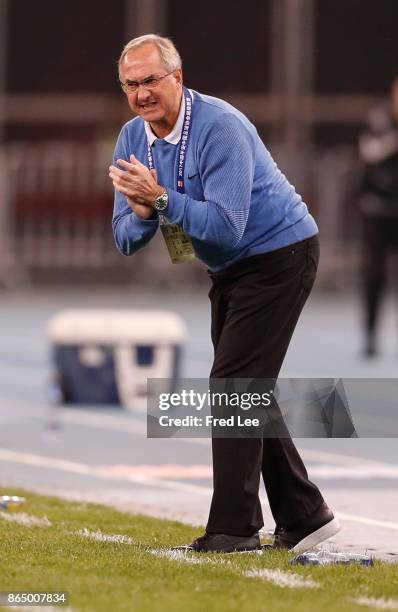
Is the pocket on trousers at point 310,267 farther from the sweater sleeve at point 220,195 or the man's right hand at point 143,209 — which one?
the man's right hand at point 143,209

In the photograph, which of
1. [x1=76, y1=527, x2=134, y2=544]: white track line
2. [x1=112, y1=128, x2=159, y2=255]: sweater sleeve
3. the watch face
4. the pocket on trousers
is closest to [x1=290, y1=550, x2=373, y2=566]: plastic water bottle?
[x1=76, y1=527, x2=134, y2=544]: white track line

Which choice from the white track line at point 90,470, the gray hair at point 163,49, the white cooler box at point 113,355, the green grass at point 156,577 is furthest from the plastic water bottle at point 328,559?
the white cooler box at point 113,355

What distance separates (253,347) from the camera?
22.9 ft

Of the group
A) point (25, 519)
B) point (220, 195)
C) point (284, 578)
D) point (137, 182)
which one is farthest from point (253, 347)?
point (25, 519)

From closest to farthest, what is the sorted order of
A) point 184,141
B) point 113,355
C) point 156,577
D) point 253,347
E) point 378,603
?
point 378,603, point 156,577, point 184,141, point 253,347, point 113,355

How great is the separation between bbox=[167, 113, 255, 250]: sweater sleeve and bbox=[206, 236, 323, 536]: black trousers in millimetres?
318

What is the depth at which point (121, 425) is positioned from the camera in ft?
40.5

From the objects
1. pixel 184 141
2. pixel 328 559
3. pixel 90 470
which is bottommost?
pixel 90 470

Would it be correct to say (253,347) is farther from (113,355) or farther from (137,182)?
(113,355)

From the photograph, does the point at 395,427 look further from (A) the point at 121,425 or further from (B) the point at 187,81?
(B) the point at 187,81

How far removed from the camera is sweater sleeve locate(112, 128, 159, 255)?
692 cm

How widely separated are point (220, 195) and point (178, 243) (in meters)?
0.31

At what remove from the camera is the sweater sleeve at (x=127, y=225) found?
6922 mm

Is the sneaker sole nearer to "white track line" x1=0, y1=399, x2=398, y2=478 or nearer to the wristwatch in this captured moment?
the wristwatch
